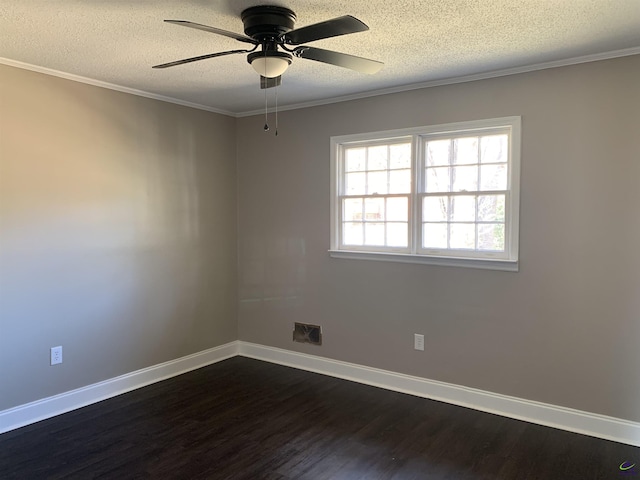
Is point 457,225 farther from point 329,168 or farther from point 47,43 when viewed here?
point 47,43

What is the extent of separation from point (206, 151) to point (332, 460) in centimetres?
303

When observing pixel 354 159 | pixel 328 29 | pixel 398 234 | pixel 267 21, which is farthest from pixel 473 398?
pixel 267 21

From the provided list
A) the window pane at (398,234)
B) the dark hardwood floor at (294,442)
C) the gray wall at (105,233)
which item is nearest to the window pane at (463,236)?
the window pane at (398,234)

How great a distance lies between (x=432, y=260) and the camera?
366cm

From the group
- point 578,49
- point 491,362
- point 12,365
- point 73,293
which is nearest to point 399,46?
point 578,49

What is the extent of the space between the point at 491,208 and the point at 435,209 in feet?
1.41

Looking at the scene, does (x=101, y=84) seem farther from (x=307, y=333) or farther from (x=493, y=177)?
(x=493, y=177)

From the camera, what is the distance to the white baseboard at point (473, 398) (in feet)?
9.84

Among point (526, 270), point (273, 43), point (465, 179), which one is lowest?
point (526, 270)

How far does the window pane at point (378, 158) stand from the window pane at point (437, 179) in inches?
16.6

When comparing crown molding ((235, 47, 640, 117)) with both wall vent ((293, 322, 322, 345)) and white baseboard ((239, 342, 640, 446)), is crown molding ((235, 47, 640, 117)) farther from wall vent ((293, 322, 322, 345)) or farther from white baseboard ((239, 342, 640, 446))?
white baseboard ((239, 342, 640, 446))

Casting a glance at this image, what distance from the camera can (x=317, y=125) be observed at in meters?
4.25

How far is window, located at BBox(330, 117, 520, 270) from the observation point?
339cm

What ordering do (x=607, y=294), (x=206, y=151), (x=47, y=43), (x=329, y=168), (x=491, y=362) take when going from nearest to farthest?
(x=47, y=43) → (x=607, y=294) → (x=491, y=362) → (x=329, y=168) → (x=206, y=151)
